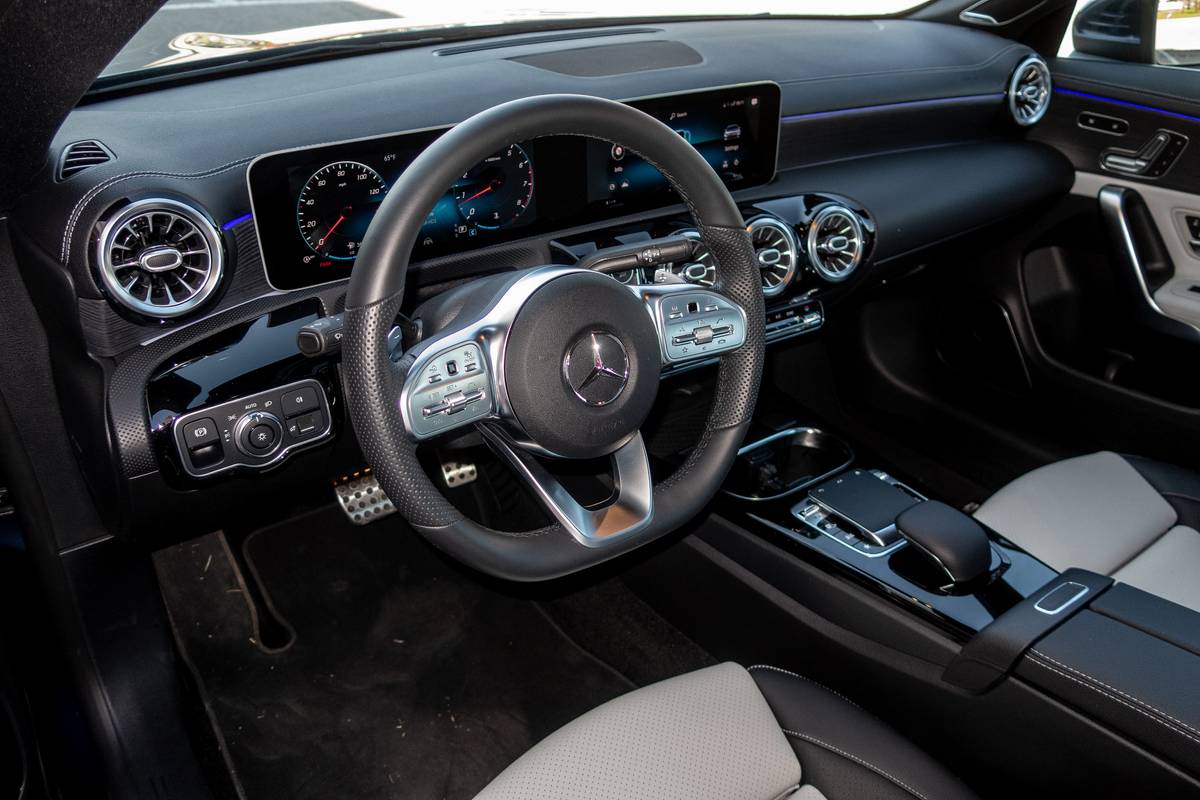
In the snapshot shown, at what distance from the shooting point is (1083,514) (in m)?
1.97

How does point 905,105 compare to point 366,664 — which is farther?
point 905,105

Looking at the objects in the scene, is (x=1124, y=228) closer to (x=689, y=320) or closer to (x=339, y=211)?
(x=689, y=320)

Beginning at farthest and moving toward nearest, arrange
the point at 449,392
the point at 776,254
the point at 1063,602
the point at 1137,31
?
1. the point at 1137,31
2. the point at 776,254
3. the point at 1063,602
4. the point at 449,392

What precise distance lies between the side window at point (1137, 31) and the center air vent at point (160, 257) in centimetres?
262

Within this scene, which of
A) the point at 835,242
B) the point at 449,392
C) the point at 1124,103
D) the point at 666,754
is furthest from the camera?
the point at 1124,103

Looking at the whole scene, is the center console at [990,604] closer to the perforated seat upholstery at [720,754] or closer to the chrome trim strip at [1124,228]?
the perforated seat upholstery at [720,754]

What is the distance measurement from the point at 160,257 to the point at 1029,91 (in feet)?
7.83

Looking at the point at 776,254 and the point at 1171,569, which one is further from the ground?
the point at 776,254

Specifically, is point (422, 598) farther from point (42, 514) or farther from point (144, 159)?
point (144, 159)

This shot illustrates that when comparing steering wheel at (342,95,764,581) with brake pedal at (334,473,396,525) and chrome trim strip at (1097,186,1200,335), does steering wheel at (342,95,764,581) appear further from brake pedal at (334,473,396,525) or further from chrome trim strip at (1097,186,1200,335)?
chrome trim strip at (1097,186,1200,335)

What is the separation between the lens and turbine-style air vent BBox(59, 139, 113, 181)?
5.03ft

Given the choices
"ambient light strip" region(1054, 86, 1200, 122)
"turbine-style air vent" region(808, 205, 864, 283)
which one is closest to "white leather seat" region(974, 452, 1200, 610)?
"turbine-style air vent" region(808, 205, 864, 283)

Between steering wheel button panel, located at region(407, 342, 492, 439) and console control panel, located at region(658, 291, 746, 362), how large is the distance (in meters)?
0.30

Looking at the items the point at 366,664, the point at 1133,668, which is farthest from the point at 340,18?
the point at 1133,668
